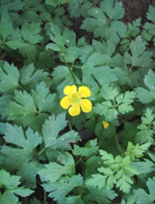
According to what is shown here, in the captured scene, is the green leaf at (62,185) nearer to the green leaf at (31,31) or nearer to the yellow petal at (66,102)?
the yellow petal at (66,102)

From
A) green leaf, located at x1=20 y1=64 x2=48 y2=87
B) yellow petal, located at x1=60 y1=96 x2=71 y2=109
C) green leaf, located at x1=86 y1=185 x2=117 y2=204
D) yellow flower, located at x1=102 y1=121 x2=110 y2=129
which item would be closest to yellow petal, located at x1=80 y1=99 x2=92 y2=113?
yellow petal, located at x1=60 y1=96 x2=71 y2=109

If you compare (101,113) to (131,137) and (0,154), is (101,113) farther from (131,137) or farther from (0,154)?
(0,154)

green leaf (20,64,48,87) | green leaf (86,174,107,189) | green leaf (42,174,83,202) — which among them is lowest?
green leaf (42,174,83,202)

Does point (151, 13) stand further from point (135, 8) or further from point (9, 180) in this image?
point (9, 180)

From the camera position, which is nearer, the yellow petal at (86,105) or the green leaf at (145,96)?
the yellow petal at (86,105)

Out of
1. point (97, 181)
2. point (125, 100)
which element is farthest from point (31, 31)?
point (97, 181)

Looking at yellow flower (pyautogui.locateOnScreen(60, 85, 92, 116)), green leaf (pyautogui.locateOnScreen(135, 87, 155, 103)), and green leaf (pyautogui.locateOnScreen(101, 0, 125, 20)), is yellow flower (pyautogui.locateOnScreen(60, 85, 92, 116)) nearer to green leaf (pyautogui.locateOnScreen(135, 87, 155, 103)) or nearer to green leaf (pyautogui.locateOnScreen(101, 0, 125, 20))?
green leaf (pyautogui.locateOnScreen(135, 87, 155, 103))

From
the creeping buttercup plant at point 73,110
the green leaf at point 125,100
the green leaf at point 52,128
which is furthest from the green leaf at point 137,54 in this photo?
the green leaf at point 52,128

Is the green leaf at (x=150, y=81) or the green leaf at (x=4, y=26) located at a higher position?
the green leaf at (x=4, y=26)
